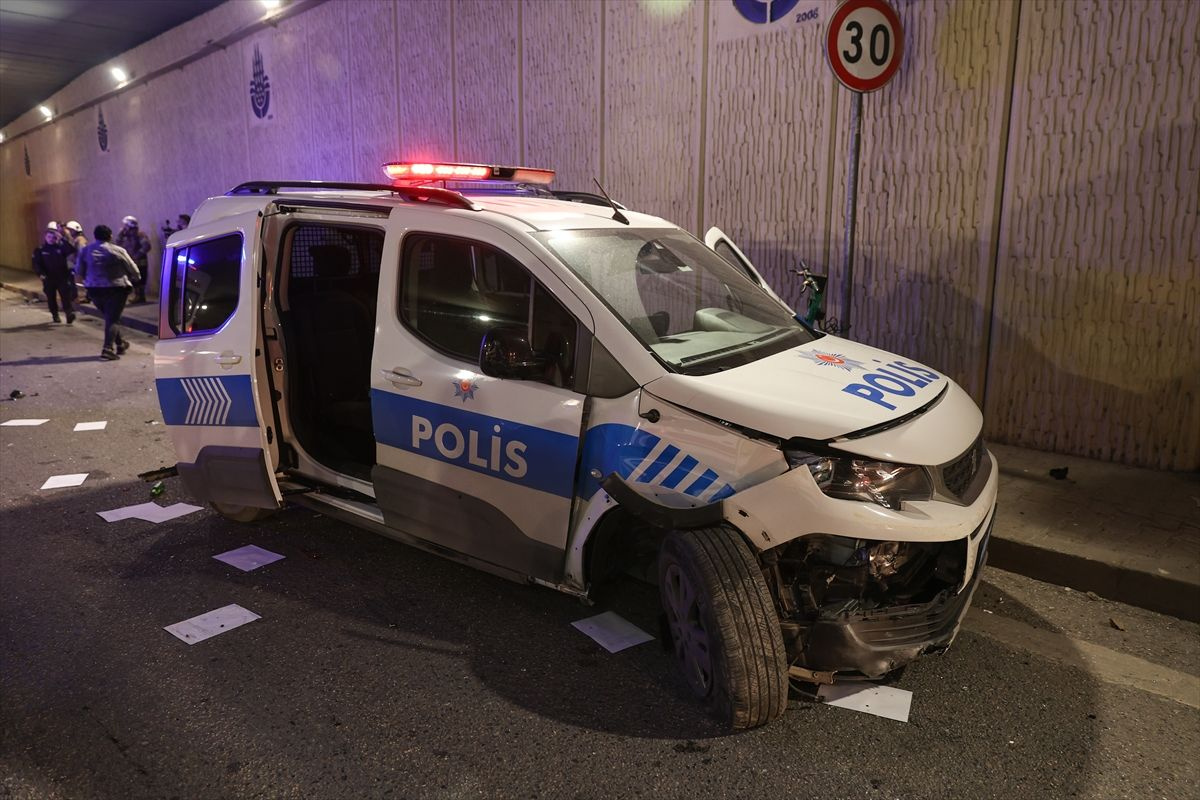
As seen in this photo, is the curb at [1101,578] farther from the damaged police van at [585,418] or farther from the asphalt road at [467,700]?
the damaged police van at [585,418]

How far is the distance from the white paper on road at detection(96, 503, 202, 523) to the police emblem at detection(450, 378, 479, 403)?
2.72 metres

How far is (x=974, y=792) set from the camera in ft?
8.72

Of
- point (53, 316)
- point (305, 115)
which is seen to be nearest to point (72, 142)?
point (53, 316)

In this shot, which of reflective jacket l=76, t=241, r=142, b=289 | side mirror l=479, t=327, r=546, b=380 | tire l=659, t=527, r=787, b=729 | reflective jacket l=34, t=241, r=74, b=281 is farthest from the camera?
reflective jacket l=34, t=241, r=74, b=281

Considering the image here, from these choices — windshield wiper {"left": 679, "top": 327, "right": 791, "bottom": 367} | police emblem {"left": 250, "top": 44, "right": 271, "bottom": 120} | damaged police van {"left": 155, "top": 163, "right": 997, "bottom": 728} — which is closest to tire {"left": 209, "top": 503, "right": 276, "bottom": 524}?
damaged police van {"left": 155, "top": 163, "right": 997, "bottom": 728}

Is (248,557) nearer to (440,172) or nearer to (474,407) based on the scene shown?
(474,407)

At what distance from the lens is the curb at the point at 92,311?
1434 cm

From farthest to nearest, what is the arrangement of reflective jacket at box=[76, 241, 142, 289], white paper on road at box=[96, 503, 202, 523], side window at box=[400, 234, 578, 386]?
reflective jacket at box=[76, 241, 142, 289] < white paper on road at box=[96, 503, 202, 523] < side window at box=[400, 234, 578, 386]

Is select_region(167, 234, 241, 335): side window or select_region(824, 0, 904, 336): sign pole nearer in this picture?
select_region(167, 234, 241, 335): side window

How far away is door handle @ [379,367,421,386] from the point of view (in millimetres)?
3777

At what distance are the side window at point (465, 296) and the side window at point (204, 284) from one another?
1.16 m

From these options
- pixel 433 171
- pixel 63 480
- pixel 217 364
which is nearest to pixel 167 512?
pixel 63 480

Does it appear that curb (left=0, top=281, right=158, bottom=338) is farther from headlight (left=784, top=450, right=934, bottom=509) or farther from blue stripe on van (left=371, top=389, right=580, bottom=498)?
headlight (left=784, top=450, right=934, bottom=509)

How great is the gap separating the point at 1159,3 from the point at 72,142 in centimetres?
2765
